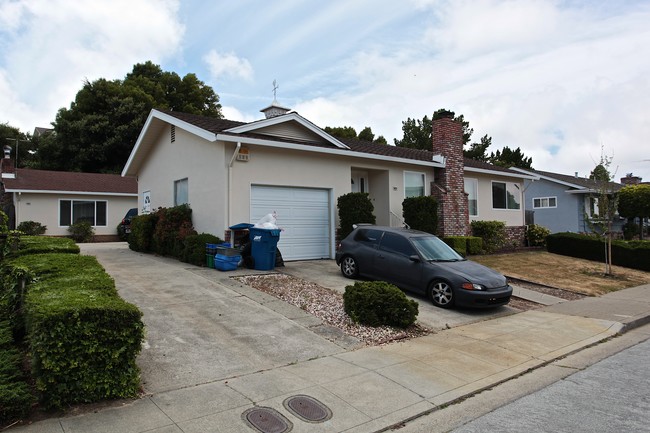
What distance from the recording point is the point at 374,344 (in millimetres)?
6664

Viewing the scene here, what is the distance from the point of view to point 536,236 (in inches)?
832

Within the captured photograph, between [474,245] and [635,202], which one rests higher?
[635,202]

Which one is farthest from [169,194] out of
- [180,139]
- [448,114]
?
[448,114]

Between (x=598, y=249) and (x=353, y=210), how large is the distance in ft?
36.4

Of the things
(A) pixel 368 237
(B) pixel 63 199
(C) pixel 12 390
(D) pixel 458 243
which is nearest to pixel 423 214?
(D) pixel 458 243

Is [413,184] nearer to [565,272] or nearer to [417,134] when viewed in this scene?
[565,272]

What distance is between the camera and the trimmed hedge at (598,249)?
1664 cm

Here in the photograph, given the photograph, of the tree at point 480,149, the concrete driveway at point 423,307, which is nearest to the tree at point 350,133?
the tree at point 480,149

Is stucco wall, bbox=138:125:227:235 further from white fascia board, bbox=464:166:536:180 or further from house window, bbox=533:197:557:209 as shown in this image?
house window, bbox=533:197:557:209

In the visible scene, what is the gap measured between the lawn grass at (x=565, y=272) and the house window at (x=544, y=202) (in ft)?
42.5

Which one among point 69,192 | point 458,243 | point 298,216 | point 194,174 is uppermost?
point 69,192

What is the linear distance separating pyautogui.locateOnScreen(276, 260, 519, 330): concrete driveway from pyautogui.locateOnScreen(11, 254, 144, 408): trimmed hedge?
523 cm

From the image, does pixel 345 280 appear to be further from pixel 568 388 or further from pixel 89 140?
pixel 89 140

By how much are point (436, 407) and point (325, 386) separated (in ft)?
3.99
